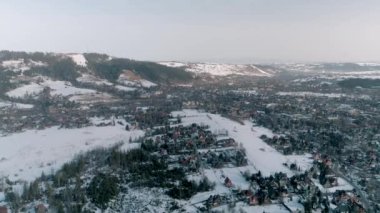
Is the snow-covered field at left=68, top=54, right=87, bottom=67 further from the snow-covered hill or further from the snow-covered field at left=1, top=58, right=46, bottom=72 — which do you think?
the snow-covered hill

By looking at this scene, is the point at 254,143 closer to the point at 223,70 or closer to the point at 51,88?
the point at 51,88

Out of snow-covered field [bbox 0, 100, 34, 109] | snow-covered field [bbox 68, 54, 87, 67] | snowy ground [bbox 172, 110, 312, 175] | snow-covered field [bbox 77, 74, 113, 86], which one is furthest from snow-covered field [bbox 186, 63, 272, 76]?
snowy ground [bbox 172, 110, 312, 175]

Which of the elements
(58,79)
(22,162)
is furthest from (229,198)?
(58,79)

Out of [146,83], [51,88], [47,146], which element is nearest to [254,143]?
[47,146]

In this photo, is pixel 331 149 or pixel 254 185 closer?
pixel 254 185

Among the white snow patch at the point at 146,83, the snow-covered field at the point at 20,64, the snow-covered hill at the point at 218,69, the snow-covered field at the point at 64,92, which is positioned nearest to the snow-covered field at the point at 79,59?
the snow-covered field at the point at 20,64

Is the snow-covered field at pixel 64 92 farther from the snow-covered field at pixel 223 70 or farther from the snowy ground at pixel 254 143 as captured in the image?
the snow-covered field at pixel 223 70

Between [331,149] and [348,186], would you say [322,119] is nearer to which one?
[331,149]
